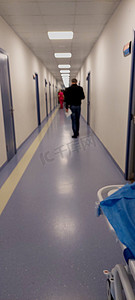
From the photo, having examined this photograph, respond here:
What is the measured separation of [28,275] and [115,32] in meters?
3.87

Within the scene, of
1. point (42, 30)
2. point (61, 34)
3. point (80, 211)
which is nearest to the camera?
point (80, 211)

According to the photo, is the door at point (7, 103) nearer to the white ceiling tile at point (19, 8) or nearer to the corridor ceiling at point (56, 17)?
the white ceiling tile at point (19, 8)

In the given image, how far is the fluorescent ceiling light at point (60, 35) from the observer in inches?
194

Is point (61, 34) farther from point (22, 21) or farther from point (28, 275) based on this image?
point (28, 275)

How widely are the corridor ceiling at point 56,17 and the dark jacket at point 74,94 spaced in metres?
1.30

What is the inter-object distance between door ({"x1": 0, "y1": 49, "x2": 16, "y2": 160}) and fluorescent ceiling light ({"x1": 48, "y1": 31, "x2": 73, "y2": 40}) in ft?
5.79

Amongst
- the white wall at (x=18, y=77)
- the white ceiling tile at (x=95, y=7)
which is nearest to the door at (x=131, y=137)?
the white ceiling tile at (x=95, y=7)

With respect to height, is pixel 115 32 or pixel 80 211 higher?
pixel 115 32

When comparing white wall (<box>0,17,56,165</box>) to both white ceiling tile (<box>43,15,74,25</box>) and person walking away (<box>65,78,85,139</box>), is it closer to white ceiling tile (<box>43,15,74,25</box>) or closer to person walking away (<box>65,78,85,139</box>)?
white ceiling tile (<box>43,15,74,25</box>)

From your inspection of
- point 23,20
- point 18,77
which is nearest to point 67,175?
point 18,77

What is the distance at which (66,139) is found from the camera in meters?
5.88

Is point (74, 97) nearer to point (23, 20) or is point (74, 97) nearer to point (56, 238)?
point (23, 20)

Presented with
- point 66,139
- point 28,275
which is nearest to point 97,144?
point 66,139

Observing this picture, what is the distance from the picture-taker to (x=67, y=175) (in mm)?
3355
